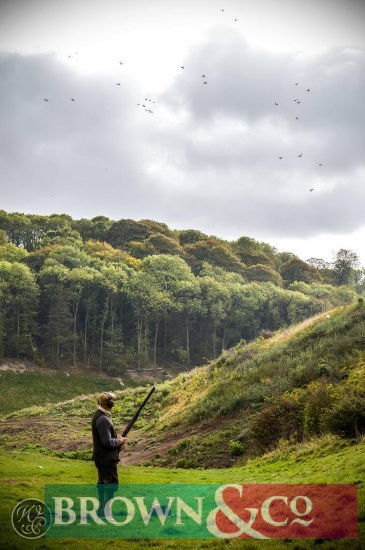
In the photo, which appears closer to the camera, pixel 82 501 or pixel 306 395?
pixel 82 501

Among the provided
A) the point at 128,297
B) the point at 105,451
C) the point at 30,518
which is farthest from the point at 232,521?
the point at 128,297

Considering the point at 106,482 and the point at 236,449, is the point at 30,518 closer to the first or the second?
the point at 106,482

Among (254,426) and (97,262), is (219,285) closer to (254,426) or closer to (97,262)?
(97,262)

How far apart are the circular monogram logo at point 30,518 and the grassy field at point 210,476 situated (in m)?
0.17

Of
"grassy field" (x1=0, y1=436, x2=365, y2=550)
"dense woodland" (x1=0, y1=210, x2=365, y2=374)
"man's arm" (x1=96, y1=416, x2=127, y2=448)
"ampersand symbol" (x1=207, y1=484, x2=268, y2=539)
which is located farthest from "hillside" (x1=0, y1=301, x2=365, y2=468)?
"dense woodland" (x1=0, y1=210, x2=365, y2=374)

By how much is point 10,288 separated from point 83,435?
49.1 metres

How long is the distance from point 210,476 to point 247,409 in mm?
9041

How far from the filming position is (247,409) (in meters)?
26.6

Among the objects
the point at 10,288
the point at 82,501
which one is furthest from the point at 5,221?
the point at 82,501

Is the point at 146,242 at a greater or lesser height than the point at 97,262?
greater

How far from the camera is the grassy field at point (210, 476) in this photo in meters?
8.65

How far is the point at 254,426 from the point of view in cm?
2255

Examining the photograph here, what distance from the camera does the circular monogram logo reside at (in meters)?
9.33

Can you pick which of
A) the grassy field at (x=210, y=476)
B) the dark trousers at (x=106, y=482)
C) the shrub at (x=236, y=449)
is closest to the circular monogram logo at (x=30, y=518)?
the grassy field at (x=210, y=476)
